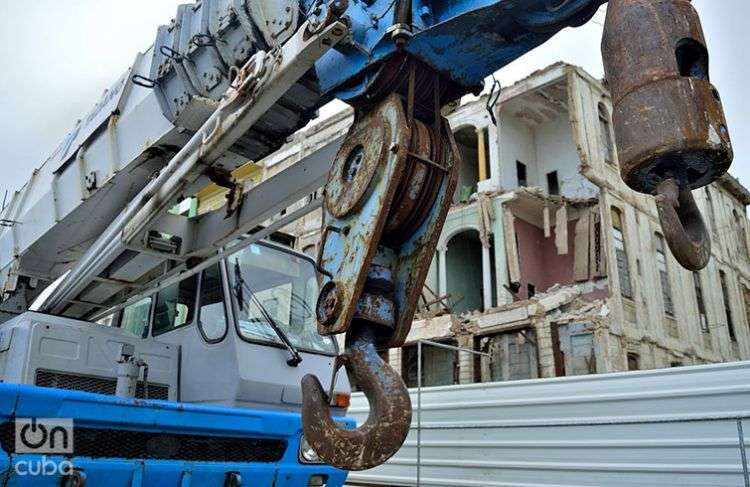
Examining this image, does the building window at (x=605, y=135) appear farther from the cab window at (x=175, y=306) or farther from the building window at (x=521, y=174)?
the cab window at (x=175, y=306)

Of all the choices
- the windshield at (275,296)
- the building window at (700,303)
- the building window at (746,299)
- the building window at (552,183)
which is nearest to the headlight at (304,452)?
the windshield at (275,296)

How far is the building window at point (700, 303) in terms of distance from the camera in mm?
20406

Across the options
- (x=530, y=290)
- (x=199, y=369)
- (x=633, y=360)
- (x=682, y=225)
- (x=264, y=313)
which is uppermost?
(x=530, y=290)

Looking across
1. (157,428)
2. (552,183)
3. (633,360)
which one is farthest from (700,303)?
Answer: (157,428)

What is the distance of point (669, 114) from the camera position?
1827 millimetres

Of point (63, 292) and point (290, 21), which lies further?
point (63, 292)

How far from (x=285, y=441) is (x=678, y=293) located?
18.1 m

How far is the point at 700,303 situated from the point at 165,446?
21010mm

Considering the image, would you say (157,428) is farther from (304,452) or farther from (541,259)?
(541,259)

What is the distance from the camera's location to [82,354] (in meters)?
4.18

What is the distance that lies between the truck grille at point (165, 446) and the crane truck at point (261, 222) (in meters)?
0.01

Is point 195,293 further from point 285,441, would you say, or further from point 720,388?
point 720,388

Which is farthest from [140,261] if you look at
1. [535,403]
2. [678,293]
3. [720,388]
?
[678,293]

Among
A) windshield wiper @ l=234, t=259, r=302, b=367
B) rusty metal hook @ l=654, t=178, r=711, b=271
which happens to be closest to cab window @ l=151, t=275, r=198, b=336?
windshield wiper @ l=234, t=259, r=302, b=367
